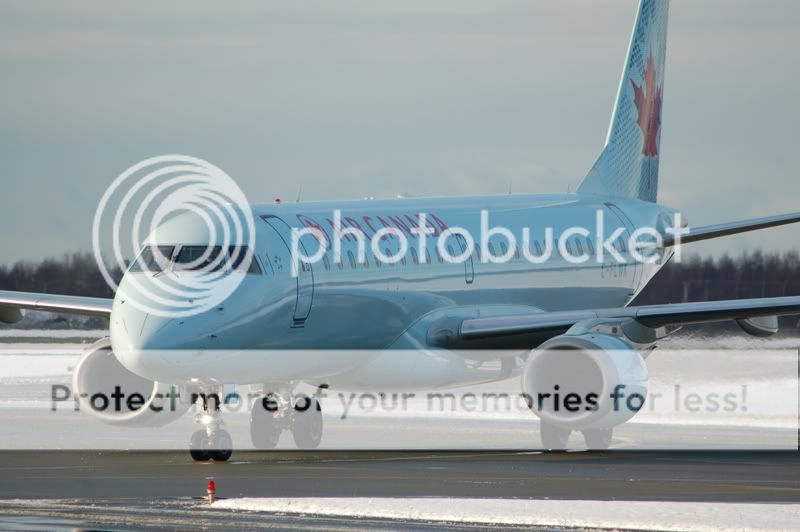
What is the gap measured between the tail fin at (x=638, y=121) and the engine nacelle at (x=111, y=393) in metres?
13.0

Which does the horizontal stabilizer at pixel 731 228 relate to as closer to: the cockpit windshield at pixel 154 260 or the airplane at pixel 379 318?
the airplane at pixel 379 318

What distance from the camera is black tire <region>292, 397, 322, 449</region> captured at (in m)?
29.4

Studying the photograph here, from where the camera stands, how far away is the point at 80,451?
91.4 ft

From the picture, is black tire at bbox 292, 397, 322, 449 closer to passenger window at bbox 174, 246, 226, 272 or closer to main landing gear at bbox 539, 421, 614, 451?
main landing gear at bbox 539, 421, 614, 451

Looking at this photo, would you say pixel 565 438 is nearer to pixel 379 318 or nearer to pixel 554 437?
pixel 554 437

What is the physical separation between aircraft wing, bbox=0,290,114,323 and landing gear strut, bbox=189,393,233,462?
6135 millimetres

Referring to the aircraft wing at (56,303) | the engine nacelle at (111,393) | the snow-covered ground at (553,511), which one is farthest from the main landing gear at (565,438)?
the snow-covered ground at (553,511)

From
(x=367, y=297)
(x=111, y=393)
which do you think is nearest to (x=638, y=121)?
(x=367, y=297)

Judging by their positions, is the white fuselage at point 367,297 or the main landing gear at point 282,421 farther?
the main landing gear at point 282,421

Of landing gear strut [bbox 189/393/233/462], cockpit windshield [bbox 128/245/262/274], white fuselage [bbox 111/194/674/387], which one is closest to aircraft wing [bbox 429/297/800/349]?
white fuselage [bbox 111/194/674/387]

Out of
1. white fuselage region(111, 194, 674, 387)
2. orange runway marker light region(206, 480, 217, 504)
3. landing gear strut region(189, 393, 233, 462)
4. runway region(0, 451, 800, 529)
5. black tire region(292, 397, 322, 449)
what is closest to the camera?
runway region(0, 451, 800, 529)

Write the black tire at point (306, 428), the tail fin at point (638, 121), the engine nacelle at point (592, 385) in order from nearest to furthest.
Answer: the engine nacelle at point (592, 385)
the black tire at point (306, 428)
the tail fin at point (638, 121)

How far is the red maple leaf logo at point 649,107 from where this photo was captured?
136 ft

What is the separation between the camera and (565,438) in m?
29.1
